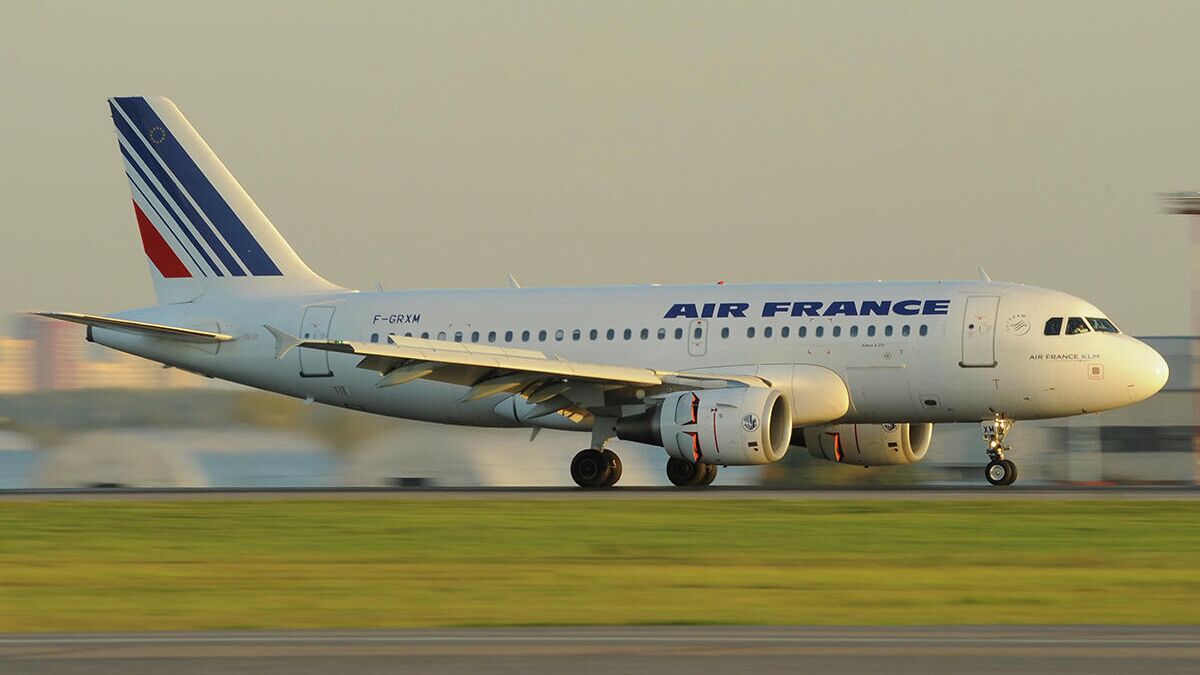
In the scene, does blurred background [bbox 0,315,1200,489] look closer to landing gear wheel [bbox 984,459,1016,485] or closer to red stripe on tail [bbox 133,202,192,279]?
red stripe on tail [bbox 133,202,192,279]

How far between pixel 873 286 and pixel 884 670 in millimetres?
25274

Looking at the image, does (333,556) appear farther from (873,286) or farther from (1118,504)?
(873,286)

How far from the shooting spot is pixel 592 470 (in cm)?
3738

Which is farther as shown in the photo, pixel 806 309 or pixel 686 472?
pixel 686 472

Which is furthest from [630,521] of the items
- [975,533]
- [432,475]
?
[432,475]

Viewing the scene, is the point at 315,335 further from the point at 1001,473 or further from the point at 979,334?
the point at 1001,473

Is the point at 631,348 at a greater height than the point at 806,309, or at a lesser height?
lesser

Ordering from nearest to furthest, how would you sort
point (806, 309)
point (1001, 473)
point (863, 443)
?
point (1001, 473) < point (806, 309) < point (863, 443)

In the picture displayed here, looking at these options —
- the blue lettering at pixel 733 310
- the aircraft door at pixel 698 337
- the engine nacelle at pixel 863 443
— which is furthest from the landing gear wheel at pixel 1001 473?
the aircraft door at pixel 698 337

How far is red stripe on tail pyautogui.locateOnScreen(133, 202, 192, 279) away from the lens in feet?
142

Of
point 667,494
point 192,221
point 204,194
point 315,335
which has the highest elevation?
point 204,194

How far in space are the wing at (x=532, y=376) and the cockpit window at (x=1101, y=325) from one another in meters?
6.42

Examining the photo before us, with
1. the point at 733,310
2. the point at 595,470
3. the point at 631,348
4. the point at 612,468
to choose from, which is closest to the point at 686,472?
the point at 612,468

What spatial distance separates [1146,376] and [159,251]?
22.0m
